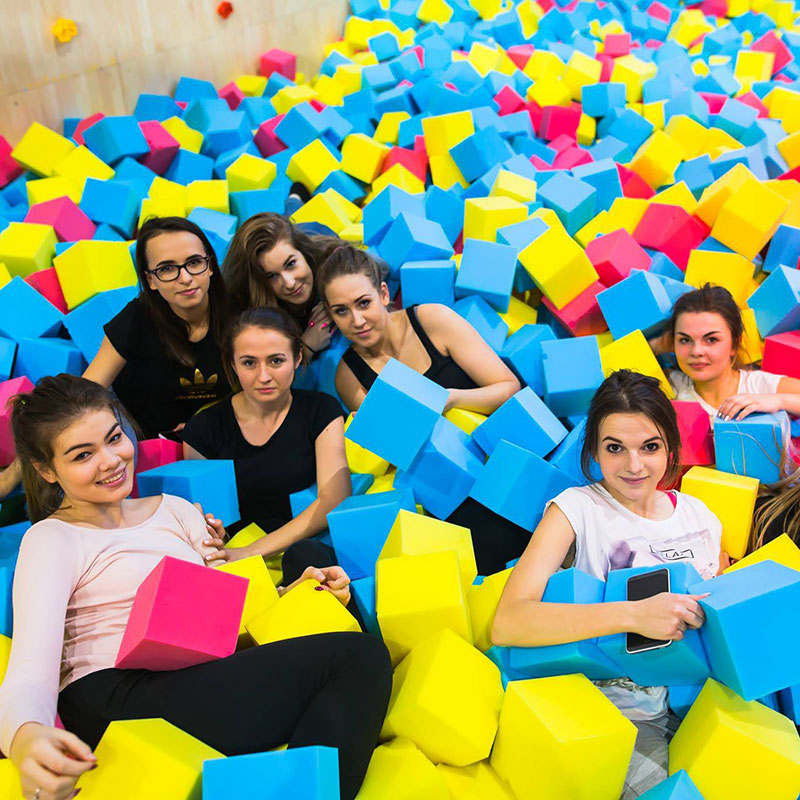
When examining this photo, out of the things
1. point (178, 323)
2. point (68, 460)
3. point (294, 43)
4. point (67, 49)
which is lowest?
point (68, 460)

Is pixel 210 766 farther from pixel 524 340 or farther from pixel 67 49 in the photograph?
pixel 67 49

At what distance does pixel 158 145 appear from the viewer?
3766 millimetres

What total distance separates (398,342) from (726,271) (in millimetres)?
1200

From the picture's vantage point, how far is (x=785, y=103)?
4.26 metres

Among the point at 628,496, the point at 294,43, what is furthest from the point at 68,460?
the point at 294,43

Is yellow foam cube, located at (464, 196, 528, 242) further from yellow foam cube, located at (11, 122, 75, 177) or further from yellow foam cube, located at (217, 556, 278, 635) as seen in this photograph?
yellow foam cube, located at (11, 122, 75, 177)

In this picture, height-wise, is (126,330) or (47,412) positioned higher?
(126,330)

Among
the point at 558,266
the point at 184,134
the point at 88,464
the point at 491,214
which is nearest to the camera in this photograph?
the point at 88,464

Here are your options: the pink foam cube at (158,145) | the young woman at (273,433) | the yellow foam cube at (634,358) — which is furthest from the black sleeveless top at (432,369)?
the pink foam cube at (158,145)

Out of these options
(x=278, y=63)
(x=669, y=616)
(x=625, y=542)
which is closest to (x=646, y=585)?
(x=669, y=616)

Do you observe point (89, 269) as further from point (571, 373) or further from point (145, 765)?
point (145, 765)

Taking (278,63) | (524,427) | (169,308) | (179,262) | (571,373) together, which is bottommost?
(524,427)

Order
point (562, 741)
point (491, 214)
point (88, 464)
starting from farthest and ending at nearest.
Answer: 1. point (491, 214)
2. point (88, 464)
3. point (562, 741)

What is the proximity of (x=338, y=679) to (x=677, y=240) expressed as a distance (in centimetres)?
234
